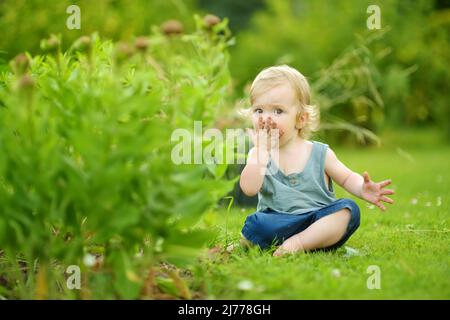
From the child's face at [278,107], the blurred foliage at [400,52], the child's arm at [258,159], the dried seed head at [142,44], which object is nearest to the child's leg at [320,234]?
the child's arm at [258,159]

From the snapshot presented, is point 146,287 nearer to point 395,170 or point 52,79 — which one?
point 52,79

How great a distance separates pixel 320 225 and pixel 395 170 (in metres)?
4.83

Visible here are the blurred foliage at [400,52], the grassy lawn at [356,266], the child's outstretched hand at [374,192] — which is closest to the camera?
the grassy lawn at [356,266]

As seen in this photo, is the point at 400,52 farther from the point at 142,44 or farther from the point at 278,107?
the point at 142,44

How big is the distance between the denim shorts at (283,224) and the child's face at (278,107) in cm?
42

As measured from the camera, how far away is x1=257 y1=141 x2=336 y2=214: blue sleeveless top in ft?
10.3

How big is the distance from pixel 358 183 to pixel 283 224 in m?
0.42

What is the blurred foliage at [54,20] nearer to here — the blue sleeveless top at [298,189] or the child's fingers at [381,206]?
the blue sleeveless top at [298,189]

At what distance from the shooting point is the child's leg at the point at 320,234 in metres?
2.96

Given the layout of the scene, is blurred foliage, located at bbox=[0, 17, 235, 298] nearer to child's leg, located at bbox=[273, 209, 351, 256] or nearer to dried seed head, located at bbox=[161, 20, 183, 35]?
dried seed head, located at bbox=[161, 20, 183, 35]

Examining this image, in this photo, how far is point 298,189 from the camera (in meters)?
3.16

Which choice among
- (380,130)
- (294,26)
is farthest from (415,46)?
(294,26)

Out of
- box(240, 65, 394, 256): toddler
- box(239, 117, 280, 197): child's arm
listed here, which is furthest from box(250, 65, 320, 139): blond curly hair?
box(239, 117, 280, 197): child's arm
